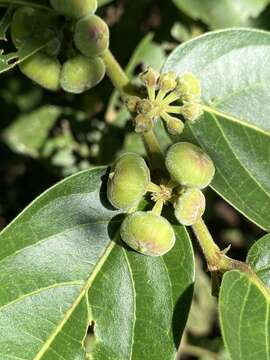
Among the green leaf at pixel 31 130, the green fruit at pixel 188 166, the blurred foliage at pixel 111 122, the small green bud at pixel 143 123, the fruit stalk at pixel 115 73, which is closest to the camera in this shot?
the green fruit at pixel 188 166

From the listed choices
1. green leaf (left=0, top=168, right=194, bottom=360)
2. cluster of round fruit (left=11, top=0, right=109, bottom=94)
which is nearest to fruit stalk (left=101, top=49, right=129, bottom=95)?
cluster of round fruit (left=11, top=0, right=109, bottom=94)

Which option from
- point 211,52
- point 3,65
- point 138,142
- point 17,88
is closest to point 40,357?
point 3,65

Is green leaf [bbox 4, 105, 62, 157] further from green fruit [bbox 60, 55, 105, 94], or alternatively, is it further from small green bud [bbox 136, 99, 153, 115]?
small green bud [bbox 136, 99, 153, 115]

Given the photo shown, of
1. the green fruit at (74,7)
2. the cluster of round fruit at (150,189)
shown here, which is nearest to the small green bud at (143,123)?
the cluster of round fruit at (150,189)

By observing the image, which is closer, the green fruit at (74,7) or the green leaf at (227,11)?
the green fruit at (74,7)

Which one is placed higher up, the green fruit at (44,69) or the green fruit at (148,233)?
the green fruit at (44,69)

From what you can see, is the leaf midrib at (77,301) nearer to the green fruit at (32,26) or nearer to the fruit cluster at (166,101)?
the fruit cluster at (166,101)
